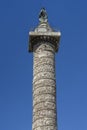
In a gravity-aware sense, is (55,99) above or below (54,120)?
above

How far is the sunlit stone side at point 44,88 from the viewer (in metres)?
12.4

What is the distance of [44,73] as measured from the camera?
13188 millimetres

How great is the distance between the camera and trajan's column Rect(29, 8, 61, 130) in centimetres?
1245

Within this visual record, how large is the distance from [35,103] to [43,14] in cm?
384

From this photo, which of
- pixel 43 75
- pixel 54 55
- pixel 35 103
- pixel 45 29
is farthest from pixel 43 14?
pixel 35 103

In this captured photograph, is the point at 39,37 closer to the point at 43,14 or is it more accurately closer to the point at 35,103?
the point at 43,14

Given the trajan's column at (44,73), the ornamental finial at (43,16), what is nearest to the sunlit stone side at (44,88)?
the trajan's column at (44,73)

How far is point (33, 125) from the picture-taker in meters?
12.7

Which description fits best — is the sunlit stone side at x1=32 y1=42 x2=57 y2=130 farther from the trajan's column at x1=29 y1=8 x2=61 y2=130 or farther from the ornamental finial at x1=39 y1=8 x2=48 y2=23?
the ornamental finial at x1=39 y1=8 x2=48 y2=23

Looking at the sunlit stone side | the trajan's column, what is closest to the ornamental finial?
the trajan's column

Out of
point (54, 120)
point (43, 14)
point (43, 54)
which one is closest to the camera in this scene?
point (54, 120)

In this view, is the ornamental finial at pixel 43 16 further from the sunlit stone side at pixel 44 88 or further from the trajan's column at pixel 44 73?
the sunlit stone side at pixel 44 88

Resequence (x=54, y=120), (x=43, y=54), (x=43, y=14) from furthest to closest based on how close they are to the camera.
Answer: (x=43, y=14), (x=43, y=54), (x=54, y=120)

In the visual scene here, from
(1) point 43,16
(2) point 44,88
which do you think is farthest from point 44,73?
(1) point 43,16
